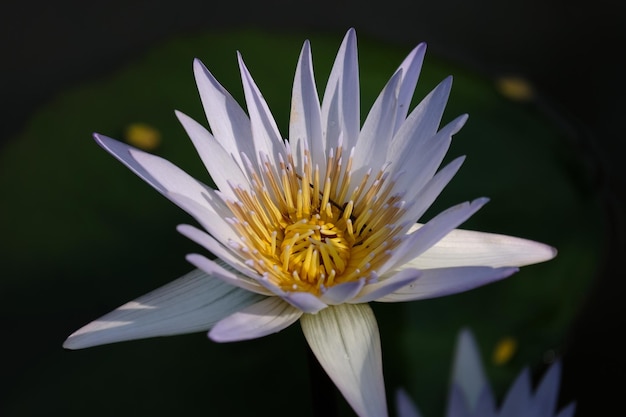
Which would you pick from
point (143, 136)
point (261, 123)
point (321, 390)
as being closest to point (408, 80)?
point (261, 123)

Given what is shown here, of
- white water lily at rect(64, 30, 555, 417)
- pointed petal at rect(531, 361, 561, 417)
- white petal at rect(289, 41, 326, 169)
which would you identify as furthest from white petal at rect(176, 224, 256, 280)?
pointed petal at rect(531, 361, 561, 417)

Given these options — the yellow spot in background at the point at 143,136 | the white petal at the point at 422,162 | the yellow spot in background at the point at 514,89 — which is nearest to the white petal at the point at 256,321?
the white petal at the point at 422,162

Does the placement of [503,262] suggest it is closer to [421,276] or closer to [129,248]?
[421,276]

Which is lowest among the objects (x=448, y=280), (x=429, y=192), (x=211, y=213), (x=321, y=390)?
(x=321, y=390)

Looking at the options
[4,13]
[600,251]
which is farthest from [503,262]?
[4,13]

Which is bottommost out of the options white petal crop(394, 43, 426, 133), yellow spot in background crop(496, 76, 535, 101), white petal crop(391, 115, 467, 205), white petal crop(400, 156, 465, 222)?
white petal crop(400, 156, 465, 222)

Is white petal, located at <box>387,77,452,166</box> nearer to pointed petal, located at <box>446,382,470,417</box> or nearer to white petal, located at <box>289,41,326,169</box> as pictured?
white petal, located at <box>289,41,326,169</box>

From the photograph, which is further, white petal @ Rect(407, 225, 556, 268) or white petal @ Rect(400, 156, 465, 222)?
white petal @ Rect(407, 225, 556, 268)

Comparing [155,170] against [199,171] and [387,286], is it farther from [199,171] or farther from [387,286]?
[199,171]
